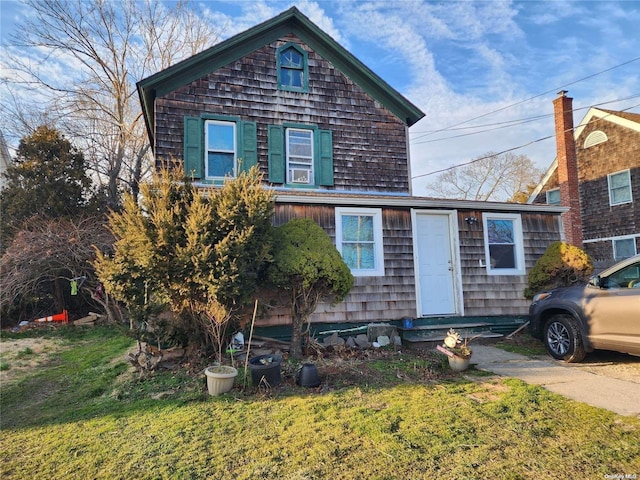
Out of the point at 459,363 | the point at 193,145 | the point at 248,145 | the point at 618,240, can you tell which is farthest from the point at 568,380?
the point at 618,240

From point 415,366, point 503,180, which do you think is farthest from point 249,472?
point 503,180

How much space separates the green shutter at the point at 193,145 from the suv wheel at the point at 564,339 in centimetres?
827

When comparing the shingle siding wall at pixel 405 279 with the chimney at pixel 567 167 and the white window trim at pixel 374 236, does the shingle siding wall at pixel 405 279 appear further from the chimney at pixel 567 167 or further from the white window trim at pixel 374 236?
the chimney at pixel 567 167

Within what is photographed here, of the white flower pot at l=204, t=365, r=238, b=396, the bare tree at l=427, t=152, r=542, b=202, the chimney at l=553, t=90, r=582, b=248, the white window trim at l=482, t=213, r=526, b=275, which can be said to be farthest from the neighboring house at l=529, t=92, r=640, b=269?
the bare tree at l=427, t=152, r=542, b=202

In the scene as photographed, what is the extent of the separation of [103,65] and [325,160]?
14.0m

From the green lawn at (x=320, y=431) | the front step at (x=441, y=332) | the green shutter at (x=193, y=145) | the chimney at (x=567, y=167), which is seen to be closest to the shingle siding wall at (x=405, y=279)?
the front step at (x=441, y=332)

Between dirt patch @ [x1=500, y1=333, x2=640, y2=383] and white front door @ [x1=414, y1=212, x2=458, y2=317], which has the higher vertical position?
white front door @ [x1=414, y1=212, x2=458, y2=317]

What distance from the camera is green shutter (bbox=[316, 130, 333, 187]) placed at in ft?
35.7

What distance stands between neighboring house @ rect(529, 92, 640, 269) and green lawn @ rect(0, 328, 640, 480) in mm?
12994

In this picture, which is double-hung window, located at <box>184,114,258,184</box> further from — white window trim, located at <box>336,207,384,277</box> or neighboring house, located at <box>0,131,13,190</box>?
neighboring house, located at <box>0,131,13,190</box>

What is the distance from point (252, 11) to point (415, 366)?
11261 mm

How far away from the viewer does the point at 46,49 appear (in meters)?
17.5

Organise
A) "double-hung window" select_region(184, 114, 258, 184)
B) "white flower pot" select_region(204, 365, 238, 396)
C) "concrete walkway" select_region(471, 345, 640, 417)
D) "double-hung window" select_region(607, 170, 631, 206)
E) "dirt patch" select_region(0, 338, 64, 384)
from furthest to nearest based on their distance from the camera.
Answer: "double-hung window" select_region(607, 170, 631, 206), "double-hung window" select_region(184, 114, 258, 184), "dirt patch" select_region(0, 338, 64, 384), "white flower pot" select_region(204, 365, 238, 396), "concrete walkway" select_region(471, 345, 640, 417)

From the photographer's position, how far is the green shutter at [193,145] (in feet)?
32.3
